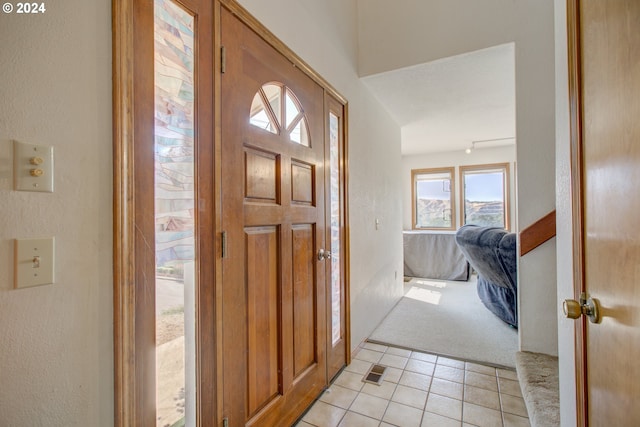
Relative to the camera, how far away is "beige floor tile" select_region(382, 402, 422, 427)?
1623mm

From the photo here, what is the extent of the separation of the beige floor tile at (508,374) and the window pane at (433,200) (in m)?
4.01

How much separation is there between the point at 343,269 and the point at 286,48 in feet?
4.95

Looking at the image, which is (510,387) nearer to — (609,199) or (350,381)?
(350,381)

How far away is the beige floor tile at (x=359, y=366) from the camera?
2.17 metres

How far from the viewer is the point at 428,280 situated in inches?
199

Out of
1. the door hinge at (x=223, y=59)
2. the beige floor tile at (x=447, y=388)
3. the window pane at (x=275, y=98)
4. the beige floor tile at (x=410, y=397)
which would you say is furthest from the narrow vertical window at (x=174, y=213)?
the beige floor tile at (x=447, y=388)

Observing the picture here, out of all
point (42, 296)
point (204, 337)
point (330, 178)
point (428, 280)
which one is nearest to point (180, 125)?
point (42, 296)

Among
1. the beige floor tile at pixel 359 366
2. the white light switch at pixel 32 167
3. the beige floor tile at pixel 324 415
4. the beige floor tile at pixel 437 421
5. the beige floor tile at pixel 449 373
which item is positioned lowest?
the beige floor tile at pixel 324 415

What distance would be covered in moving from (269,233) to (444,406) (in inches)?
58.5

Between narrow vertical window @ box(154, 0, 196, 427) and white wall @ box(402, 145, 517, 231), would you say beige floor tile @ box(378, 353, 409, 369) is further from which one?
white wall @ box(402, 145, 517, 231)

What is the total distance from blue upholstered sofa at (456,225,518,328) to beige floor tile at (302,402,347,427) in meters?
1.90

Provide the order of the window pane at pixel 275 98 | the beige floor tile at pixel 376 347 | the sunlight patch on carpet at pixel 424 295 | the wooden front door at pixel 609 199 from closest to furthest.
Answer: the wooden front door at pixel 609 199
the window pane at pixel 275 98
the beige floor tile at pixel 376 347
the sunlight patch on carpet at pixel 424 295

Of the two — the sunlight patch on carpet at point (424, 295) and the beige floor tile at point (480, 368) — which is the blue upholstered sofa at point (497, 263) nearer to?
the sunlight patch on carpet at point (424, 295)

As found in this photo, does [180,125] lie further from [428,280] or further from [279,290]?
[428,280]
